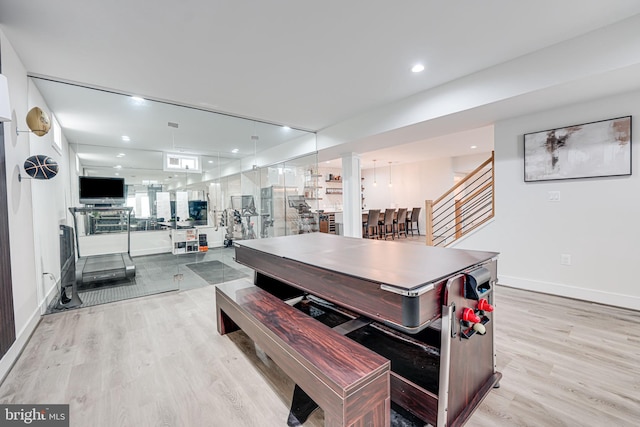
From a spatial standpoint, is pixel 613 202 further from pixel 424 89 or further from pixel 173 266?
pixel 173 266

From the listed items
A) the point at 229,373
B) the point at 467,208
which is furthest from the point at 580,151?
the point at 229,373

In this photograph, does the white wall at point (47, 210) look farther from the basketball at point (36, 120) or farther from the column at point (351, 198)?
the column at point (351, 198)

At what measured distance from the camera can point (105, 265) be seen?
4.05 m

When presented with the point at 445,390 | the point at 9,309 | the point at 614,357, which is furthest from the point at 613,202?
the point at 9,309

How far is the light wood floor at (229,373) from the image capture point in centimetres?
155

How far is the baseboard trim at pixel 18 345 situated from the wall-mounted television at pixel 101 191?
1.44 m

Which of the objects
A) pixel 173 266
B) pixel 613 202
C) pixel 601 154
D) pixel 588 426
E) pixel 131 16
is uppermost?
pixel 131 16

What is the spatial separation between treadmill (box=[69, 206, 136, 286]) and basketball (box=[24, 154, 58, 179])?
102 centimetres

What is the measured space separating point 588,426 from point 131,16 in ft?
13.5

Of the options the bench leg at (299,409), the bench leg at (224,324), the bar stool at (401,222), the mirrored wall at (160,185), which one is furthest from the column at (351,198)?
the bench leg at (299,409)

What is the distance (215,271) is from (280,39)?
3.83 m

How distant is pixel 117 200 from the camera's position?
3.74m

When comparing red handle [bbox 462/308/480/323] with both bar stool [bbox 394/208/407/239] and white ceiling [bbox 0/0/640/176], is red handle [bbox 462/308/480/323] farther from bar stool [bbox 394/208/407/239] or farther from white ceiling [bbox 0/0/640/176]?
bar stool [bbox 394/208/407/239]

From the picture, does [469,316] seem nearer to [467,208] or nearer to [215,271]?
[215,271]
